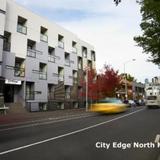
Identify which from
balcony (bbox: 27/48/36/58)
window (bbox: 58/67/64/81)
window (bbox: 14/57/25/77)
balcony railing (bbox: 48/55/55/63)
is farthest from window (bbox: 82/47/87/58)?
window (bbox: 14/57/25/77)

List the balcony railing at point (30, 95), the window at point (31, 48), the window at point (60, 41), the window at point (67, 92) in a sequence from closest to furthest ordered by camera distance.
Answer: the balcony railing at point (30, 95), the window at point (31, 48), the window at point (60, 41), the window at point (67, 92)

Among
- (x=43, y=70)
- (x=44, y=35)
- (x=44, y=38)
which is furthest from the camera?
(x=44, y=35)

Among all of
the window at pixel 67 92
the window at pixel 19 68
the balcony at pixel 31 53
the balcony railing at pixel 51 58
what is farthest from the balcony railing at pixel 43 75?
the window at pixel 67 92

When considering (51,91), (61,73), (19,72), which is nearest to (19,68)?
(19,72)

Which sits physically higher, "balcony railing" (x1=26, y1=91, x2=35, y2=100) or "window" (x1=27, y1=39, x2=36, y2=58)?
"window" (x1=27, y1=39, x2=36, y2=58)

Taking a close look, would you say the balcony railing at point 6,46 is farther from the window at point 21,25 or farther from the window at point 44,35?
the window at point 44,35

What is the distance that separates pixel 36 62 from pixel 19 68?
3.55 m

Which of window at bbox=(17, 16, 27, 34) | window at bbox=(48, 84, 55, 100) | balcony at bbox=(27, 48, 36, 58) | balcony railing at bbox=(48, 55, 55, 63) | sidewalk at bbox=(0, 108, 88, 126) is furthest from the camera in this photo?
balcony railing at bbox=(48, 55, 55, 63)

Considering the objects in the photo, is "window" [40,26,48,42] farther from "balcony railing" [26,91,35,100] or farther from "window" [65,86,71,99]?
"window" [65,86,71,99]

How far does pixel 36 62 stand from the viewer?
39938 millimetres

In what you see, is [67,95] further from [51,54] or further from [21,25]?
[21,25]

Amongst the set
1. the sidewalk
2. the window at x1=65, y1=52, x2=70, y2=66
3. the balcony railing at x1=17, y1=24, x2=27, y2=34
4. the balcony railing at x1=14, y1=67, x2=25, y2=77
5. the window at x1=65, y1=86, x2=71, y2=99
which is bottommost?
the sidewalk

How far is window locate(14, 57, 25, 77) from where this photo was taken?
3587 centimetres

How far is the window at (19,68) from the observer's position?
35869mm
